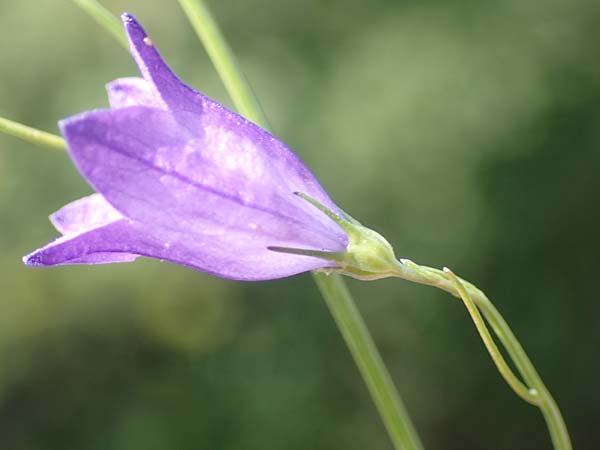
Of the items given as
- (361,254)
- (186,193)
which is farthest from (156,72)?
(361,254)

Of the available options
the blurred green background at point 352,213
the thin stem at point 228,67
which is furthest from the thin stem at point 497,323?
the blurred green background at point 352,213

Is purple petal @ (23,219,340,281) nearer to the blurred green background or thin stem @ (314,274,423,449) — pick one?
thin stem @ (314,274,423,449)

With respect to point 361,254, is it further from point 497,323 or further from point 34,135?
point 34,135

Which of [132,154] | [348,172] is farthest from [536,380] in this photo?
[348,172]

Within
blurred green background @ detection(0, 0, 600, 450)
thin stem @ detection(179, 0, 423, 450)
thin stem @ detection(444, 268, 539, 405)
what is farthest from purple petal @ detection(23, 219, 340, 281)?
blurred green background @ detection(0, 0, 600, 450)

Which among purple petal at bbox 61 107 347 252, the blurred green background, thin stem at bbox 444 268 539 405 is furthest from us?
the blurred green background

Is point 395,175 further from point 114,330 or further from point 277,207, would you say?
point 277,207
